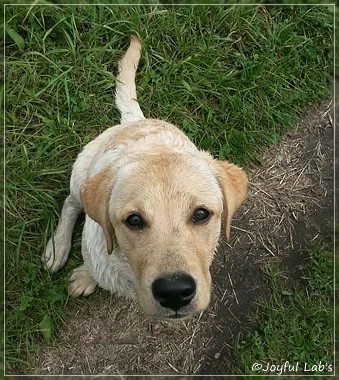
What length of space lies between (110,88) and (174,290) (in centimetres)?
259

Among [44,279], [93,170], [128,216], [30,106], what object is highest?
[128,216]

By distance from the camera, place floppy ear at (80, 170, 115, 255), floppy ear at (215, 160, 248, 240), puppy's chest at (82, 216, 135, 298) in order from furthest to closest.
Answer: puppy's chest at (82, 216, 135, 298) → floppy ear at (215, 160, 248, 240) → floppy ear at (80, 170, 115, 255)

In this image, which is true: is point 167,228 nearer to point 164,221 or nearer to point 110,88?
point 164,221

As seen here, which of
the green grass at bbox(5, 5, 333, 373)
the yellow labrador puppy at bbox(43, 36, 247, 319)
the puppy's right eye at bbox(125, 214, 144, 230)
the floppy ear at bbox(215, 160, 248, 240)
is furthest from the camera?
the green grass at bbox(5, 5, 333, 373)

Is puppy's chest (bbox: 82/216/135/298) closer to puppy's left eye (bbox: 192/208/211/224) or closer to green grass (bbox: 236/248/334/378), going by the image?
puppy's left eye (bbox: 192/208/211/224)

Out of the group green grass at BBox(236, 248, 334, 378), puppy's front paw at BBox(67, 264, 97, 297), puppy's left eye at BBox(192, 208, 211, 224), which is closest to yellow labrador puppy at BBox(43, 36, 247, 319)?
puppy's left eye at BBox(192, 208, 211, 224)

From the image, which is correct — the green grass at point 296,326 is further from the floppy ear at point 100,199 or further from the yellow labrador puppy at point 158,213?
the floppy ear at point 100,199

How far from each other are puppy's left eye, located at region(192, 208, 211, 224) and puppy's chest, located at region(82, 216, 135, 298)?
618 mm

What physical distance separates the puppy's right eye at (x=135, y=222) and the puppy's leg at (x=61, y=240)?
140cm

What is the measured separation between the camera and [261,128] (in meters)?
5.43

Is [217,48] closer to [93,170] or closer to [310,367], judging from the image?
[93,170]

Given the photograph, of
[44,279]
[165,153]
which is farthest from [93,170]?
[44,279]

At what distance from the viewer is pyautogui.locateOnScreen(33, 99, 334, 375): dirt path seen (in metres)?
4.74

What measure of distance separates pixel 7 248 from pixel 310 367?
9.46 feet
